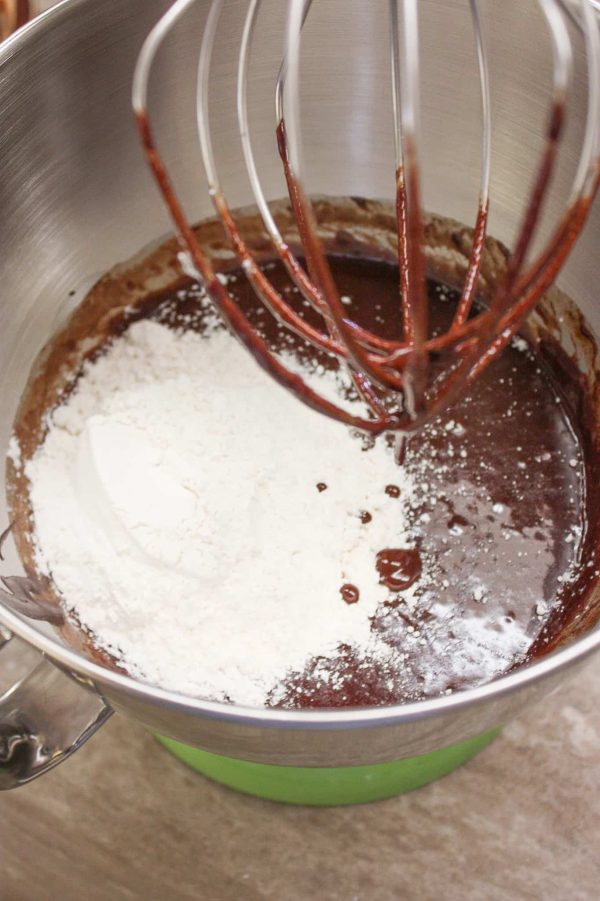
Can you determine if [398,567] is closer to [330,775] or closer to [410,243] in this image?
[330,775]

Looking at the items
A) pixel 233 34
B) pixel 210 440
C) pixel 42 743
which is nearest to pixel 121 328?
pixel 210 440

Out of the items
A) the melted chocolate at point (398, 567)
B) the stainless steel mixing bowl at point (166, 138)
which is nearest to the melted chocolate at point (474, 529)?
the melted chocolate at point (398, 567)

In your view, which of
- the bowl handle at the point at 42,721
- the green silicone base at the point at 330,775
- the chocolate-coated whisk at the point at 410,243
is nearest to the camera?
the chocolate-coated whisk at the point at 410,243

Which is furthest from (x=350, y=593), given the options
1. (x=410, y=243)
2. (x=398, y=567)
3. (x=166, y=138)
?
(x=166, y=138)

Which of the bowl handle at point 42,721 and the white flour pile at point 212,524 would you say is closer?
the bowl handle at point 42,721

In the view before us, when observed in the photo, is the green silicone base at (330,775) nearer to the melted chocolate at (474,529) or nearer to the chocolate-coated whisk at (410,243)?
A: the melted chocolate at (474,529)

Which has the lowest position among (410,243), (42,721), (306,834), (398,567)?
(306,834)

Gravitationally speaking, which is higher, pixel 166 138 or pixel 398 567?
pixel 166 138
